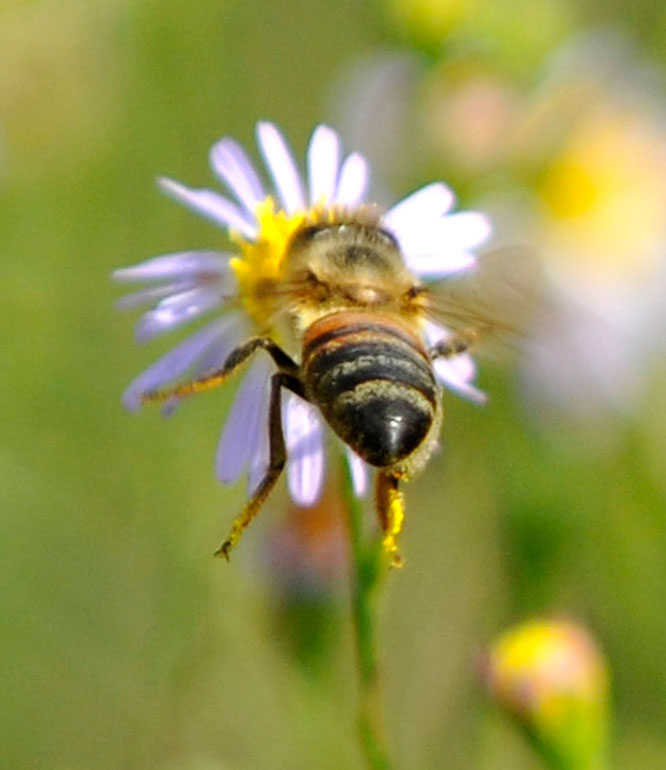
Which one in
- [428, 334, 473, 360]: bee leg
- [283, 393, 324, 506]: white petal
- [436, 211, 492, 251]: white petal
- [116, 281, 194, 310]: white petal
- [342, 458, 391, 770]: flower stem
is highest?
[436, 211, 492, 251]: white petal

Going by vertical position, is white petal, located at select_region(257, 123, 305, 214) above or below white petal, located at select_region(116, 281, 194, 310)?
above

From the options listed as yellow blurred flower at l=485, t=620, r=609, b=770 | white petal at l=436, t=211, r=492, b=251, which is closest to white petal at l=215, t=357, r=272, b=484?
white petal at l=436, t=211, r=492, b=251

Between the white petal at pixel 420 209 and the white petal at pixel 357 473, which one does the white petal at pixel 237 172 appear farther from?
the white petal at pixel 357 473

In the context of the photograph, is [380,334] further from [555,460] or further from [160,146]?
[160,146]

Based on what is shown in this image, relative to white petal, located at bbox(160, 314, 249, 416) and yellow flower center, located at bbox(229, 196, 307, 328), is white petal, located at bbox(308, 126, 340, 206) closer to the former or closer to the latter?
yellow flower center, located at bbox(229, 196, 307, 328)

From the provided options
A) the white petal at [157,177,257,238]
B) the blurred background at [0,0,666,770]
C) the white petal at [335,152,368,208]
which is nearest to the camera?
the white petal at [157,177,257,238]

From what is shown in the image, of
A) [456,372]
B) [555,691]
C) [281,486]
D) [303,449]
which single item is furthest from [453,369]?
[281,486]

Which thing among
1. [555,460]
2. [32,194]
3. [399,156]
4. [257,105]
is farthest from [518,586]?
[257,105]
